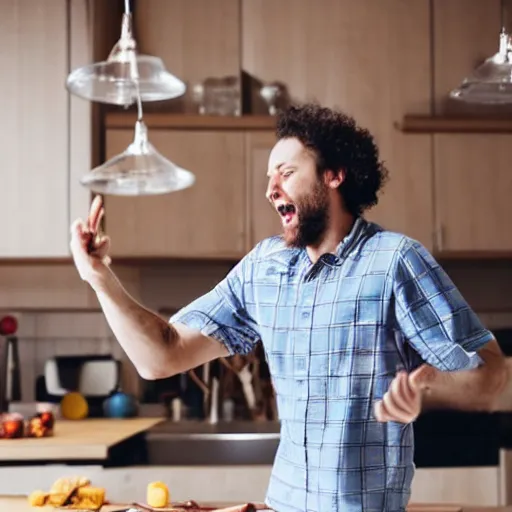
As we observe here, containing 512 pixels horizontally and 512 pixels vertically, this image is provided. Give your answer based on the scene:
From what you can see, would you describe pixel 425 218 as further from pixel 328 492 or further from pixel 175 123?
pixel 328 492

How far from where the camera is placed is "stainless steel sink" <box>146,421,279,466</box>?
3020 mm

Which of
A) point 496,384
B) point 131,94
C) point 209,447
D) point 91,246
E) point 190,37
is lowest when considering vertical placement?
point 209,447

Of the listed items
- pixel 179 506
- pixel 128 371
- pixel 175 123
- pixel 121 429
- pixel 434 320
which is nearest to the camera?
pixel 434 320

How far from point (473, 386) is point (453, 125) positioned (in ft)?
6.77

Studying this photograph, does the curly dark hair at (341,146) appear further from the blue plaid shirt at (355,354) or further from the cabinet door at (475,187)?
the cabinet door at (475,187)

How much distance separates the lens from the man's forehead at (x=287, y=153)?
163cm

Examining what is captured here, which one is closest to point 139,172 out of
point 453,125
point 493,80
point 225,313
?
point 225,313

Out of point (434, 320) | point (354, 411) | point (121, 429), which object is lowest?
point (121, 429)

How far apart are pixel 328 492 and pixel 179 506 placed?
0.93 ft

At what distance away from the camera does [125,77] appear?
6.75 feet

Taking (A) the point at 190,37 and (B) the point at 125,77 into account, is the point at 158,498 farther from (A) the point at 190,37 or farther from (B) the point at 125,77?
(A) the point at 190,37

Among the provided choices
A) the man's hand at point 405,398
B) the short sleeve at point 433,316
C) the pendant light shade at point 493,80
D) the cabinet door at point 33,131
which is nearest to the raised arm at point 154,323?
the short sleeve at point 433,316

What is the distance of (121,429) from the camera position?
120 inches

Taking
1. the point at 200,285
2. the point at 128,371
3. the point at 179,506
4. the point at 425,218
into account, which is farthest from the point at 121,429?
the point at 179,506
